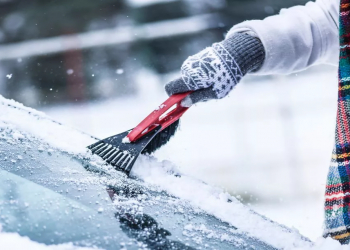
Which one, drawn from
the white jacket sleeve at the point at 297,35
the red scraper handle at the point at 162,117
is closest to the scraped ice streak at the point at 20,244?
the red scraper handle at the point at 162,117

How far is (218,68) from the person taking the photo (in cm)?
156

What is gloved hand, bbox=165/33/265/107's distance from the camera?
152 cm

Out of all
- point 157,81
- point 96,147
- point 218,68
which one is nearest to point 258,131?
point 157,81

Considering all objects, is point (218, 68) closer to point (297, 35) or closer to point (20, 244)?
point (297, 35)

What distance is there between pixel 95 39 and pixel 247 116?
2.90 meters

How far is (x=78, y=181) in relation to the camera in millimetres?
973

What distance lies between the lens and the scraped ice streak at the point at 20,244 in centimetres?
69

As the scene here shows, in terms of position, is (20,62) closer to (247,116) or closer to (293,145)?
(247,116)

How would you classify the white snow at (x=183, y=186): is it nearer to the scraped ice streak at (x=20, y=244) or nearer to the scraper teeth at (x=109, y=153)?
the scraper teeth at (x=109, y=153)

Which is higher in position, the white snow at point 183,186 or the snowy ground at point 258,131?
the white snow at point 183,186

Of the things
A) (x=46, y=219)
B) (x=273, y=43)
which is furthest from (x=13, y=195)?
(x=273, y=43)

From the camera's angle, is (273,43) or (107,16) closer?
(273,43)

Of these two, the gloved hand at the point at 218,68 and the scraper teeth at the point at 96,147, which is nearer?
the scraper teeth at the point at 96,147

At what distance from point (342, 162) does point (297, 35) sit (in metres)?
0.59
